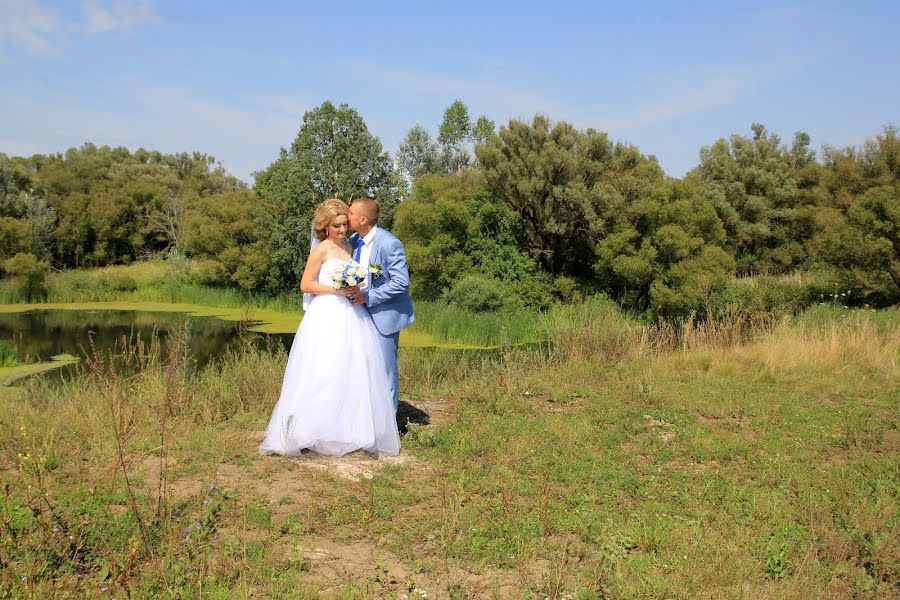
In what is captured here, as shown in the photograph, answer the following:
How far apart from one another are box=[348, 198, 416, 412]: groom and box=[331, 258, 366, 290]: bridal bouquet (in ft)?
0.67

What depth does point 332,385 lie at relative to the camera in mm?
5707

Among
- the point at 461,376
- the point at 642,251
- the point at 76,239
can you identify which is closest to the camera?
the point at 461,376

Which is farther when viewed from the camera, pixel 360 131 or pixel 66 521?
pixel 360 131

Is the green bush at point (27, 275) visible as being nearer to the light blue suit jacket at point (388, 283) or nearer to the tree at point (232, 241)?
the tree at point (232, 241)

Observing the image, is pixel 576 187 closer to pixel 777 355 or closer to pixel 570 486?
pixel 777 355

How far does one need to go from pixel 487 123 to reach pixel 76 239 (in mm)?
26639

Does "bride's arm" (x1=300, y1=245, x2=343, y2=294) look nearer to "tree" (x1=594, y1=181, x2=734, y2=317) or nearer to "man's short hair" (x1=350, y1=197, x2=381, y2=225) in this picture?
"man's short hair" (x1=350, y1=197, x2=381, y2=225)

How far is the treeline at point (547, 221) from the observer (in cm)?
2106

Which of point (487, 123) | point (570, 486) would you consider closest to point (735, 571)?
point (570, 486)

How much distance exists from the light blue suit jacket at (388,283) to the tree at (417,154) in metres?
42.5

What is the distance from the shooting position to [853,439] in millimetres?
6344

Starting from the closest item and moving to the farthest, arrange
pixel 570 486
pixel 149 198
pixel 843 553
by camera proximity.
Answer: pixel 843 553
pixel 570 486
pixel 149 198

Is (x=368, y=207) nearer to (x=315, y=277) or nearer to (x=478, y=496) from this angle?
(x=315, y=277)

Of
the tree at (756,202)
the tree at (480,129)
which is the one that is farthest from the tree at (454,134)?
the tree at (756,202)
